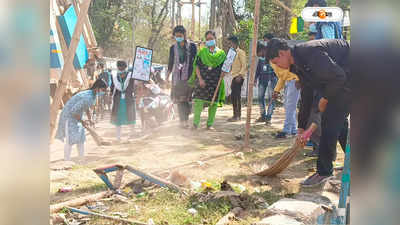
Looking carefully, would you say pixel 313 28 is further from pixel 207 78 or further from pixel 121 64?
pixel 121 64

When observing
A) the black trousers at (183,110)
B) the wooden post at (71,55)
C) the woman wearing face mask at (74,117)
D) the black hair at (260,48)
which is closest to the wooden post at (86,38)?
the woman wearing face mask at (74,117)

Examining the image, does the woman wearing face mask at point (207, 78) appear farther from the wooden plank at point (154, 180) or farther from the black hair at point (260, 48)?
the wooden plank at point (154, 180)

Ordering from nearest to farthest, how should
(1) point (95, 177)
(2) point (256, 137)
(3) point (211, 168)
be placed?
(1) point (95, 177)
(3) point (211, 168)
(2) point (256, 137)

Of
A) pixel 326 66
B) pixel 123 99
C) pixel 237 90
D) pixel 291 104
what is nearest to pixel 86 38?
pixel 123 99

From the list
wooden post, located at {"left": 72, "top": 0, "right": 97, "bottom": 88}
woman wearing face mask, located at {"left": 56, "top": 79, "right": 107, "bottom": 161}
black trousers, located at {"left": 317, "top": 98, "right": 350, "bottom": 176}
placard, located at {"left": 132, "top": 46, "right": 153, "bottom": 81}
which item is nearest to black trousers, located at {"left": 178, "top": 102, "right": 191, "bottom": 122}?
wooden post, located at {"left": 72, "top": 0, "right": 97, "bottom": 88}

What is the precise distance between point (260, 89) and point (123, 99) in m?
2.55

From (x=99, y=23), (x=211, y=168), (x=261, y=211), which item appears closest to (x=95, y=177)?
(x=211, y=168)

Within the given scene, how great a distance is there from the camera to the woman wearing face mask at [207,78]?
5.86 metres

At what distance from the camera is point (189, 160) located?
4223mm

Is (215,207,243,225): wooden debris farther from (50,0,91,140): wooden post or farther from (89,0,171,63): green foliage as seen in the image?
(89,0,171,63): green foliage
